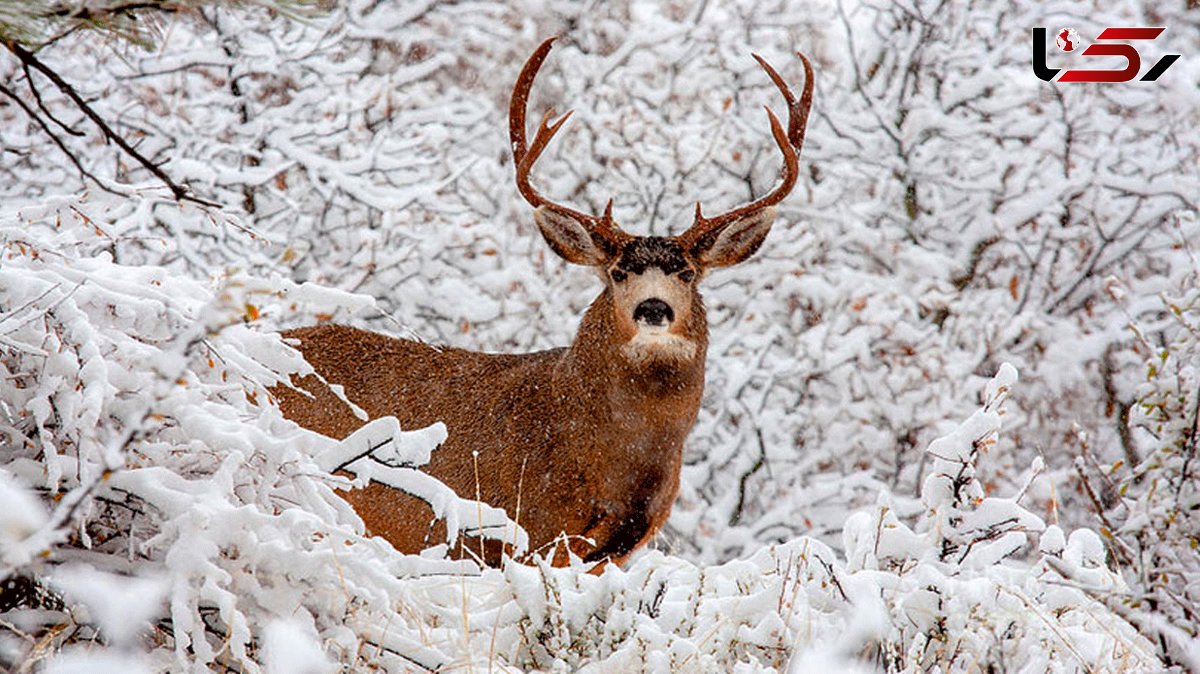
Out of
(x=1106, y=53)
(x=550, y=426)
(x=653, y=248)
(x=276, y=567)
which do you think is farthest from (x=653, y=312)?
(x=1106, y=53)

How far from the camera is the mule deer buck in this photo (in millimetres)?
6059

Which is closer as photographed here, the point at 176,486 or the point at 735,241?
the point at 176,486

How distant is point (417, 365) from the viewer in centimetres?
670

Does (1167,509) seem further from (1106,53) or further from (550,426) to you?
(1106,53)

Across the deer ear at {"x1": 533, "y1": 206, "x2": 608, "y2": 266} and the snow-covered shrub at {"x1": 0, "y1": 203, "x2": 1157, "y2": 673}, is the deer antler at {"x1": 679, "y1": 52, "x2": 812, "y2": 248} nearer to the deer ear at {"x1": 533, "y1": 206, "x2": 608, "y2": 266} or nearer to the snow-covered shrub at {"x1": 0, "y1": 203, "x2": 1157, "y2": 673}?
the deer ear at {"x1": 533, "y1": 206, "x2": 608, "y2": 266}

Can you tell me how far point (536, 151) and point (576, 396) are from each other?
48.8 inches

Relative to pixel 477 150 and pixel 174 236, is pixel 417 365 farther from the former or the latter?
pixel 477 150

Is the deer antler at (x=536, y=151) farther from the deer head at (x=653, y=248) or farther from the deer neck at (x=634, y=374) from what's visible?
the deer neck at (x=634, y=374)

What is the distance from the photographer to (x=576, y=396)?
630cm

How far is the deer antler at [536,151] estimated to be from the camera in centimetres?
649

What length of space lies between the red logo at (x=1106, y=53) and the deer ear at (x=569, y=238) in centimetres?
630

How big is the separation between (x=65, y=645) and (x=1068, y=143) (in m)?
10.4

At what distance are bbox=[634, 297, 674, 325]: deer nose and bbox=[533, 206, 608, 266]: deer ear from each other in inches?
20.1

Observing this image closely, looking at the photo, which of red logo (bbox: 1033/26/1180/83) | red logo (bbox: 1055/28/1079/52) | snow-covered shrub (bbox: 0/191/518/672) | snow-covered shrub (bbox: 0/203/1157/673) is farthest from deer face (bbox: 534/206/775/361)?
red logo (bbox: 1055/28/1079/52)
